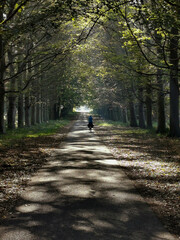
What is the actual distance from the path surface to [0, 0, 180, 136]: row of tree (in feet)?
18.0

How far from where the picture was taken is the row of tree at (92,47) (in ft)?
37.7

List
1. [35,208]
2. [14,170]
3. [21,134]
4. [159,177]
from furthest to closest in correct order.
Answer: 1. [21,134]
2. [14,170]
3. [159,177]
4. [35,208]

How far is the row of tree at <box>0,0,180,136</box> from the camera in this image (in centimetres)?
1150

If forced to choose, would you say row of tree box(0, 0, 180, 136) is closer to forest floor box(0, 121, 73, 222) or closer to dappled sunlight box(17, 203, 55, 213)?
forest floor box(0, 121, 73, 222)

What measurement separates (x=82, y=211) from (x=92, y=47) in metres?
16.7

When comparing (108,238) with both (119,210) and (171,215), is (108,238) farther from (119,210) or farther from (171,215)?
(171,215)

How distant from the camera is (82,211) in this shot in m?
5.66

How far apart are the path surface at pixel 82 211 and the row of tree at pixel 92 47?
18.0ft

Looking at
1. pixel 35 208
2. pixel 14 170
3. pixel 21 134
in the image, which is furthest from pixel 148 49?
pixel 35 208

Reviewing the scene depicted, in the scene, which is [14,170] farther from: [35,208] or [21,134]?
[21,134]

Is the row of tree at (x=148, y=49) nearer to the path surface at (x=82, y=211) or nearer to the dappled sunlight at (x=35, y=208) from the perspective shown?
the path surface at (x=82, y=211)

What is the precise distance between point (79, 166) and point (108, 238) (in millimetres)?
6139

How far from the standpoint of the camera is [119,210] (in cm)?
577

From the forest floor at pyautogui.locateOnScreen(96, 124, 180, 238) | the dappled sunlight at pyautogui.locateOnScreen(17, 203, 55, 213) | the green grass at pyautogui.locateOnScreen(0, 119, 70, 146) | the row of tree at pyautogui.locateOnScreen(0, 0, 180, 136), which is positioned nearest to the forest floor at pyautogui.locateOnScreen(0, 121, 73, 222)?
the dappled sunlight at pyautogui.locateOnScreen(17, 203, 55, 213)
